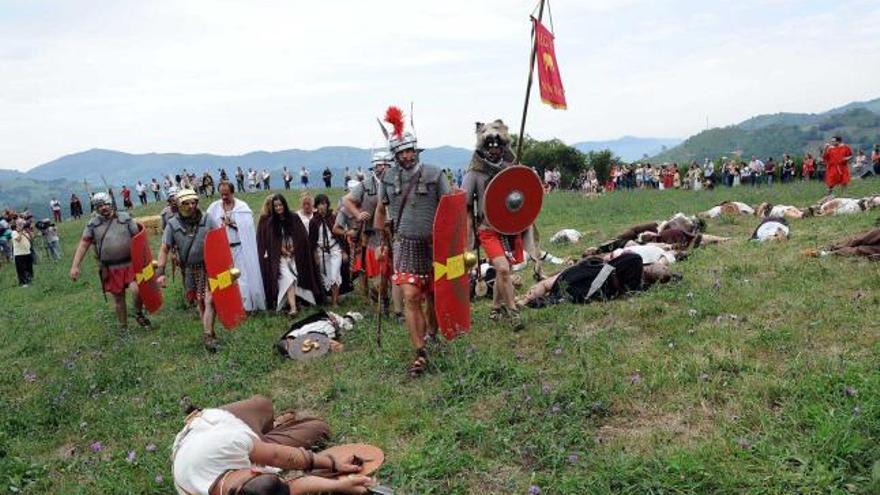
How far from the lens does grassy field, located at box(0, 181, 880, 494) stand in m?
3.68

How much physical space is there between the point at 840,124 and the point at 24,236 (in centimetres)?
17360

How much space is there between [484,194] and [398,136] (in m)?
1.14

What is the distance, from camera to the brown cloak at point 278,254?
905 centimetres

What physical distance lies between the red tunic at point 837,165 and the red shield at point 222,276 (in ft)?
47.9

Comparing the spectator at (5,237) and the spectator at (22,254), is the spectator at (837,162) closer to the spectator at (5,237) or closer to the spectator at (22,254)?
the spectator at (22,254)

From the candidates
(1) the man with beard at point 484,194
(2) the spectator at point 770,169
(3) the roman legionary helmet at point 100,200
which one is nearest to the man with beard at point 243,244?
(3) the roman legionary helmet at point 100,200

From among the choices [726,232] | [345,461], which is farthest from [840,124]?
[345,461]

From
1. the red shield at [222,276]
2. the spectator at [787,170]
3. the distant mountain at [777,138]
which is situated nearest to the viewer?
the red shield at [222,276]

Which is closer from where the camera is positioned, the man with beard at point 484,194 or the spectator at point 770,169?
the man with beard at point 484,194

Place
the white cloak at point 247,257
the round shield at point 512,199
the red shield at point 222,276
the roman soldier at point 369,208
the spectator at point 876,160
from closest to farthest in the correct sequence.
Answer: the round shield at point 512,199 < the red shield at point 222,276 < the roman soldier at point 369,208 < the white cloak at point 247,257 < the spectator at point 876,160

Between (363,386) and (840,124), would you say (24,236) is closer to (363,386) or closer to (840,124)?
(363,386)

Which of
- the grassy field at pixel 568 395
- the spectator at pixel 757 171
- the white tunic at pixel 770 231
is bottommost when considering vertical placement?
the grassy field at pixel 568 395

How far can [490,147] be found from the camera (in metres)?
6.59

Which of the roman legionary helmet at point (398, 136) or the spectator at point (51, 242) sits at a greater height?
the roman legionary helmet at point (398, 136)
